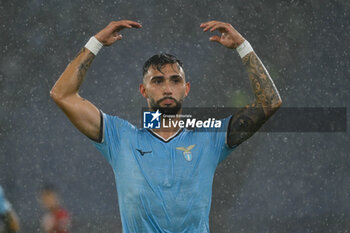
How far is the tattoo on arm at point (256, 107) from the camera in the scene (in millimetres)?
2664

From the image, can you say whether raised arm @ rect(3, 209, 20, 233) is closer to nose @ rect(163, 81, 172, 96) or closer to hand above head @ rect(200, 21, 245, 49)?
nose @ rect(163, 81, 172, 96)

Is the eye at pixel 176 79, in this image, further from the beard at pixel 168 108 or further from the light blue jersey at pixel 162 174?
the light blue jersey at pixel 162 174

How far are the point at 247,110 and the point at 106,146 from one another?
762mm

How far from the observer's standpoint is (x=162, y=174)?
2.61 metres

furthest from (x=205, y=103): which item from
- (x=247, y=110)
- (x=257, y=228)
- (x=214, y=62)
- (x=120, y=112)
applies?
(x=247, y=110)

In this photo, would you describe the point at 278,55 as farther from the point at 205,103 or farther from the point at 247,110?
the point at 247,110

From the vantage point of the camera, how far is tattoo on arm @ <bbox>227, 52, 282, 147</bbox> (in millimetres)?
2664

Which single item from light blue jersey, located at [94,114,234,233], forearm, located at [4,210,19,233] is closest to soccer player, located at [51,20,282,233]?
light blue jersey, located at [94,114,234,233]

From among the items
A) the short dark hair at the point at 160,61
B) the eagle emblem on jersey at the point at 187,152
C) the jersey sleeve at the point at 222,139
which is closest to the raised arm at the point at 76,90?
the short dark hair at the point at 160,61

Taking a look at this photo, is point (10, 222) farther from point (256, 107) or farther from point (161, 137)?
point (256, 107)

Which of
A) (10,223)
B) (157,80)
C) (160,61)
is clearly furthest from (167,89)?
(10,223)

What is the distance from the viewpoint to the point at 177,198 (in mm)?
2574

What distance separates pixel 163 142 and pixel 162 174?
8.1 inches

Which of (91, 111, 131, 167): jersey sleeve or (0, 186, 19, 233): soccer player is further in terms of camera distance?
(0, 186, 19, 233): soccer player
